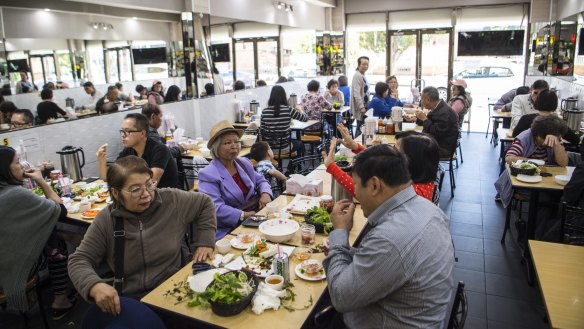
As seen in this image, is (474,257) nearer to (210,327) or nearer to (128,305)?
(210,327)

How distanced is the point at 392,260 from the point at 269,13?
28.3 feet

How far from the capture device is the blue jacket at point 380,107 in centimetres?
735

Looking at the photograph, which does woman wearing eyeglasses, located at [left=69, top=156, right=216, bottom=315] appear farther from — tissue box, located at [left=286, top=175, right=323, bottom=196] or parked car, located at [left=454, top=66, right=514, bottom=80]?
parked car, located at [left=454, top=66, right=514, bottom=80]

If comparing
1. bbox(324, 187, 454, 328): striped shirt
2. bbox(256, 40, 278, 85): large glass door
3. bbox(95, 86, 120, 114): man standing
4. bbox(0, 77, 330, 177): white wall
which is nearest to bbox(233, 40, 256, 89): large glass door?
bbox(256, 40, 278, 85): large glass door

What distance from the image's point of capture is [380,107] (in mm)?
7363

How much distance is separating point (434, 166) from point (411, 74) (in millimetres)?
9419

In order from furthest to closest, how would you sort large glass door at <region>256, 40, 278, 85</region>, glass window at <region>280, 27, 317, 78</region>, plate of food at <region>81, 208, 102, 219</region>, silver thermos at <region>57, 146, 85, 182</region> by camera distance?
glass window at <region>280, 27, 317, 78</region>, large glass door at <region>256, 40, 278, 85</region>, silver thermos at <region>57, 146, 85, 182</region>, plate of food at <region>81, 208, 102, 219</region>

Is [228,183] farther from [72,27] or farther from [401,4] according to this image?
[401,4]

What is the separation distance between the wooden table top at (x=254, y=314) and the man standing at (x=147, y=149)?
1630mm

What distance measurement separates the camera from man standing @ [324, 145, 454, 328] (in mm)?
1572

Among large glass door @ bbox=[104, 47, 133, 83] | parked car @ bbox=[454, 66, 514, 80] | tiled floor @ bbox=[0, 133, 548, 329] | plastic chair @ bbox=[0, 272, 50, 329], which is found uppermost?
large glass door @ bbox=[104, 47, 133, 83]

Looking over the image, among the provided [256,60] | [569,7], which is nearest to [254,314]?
[569,7]

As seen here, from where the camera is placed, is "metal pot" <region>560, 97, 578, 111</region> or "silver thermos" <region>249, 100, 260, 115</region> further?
"silver thermos" <region>249, 100, 260, 115</region>

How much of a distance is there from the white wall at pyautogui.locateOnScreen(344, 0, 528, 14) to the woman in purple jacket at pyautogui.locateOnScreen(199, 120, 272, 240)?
30.0 feet
